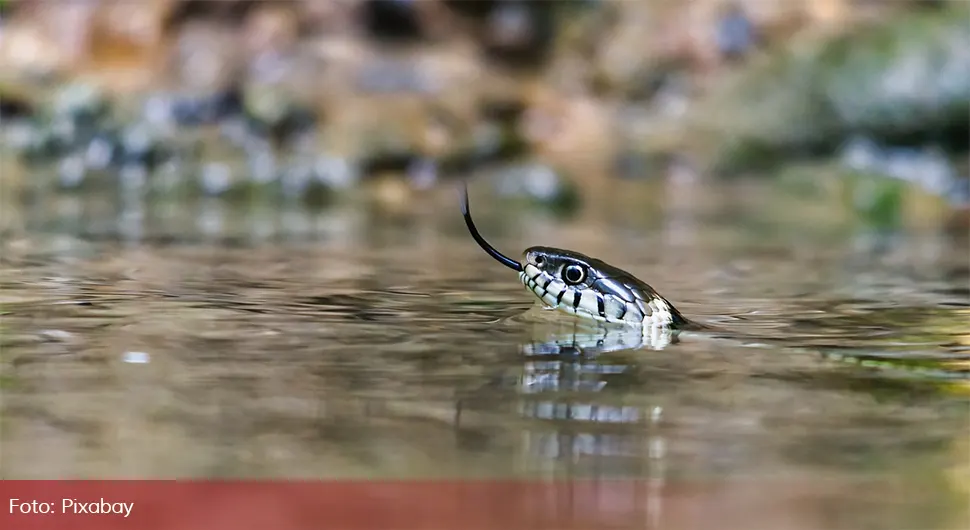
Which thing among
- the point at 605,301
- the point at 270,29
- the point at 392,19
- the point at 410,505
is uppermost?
the point at 392,19

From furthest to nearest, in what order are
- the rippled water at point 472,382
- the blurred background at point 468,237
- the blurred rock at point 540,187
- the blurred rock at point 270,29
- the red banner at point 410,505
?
the blurred rock at point 270,29, the blurred rock at point 540,187, the blurred background at point 468,237, the rippled water at point 472,382, the red banner at point 410,505

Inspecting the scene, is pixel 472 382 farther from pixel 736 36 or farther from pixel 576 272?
pixel 736 36

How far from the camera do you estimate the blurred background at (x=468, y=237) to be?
1.64 meters

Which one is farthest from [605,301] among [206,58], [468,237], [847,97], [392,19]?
[392,19]

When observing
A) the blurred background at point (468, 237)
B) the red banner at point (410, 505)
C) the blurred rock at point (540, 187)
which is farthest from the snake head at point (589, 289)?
the blurred rock at point (540, 187)

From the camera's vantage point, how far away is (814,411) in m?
1.88

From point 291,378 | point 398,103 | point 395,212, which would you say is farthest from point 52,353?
point 398,103

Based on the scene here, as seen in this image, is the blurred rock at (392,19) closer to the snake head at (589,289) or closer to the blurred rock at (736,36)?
the blurred rock at (736,36)

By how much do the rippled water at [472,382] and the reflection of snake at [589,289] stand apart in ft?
0.22

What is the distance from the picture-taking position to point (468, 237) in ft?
19.5

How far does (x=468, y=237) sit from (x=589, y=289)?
9.76 feet

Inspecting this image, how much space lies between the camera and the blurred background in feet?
5.40

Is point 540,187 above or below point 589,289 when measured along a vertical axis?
above

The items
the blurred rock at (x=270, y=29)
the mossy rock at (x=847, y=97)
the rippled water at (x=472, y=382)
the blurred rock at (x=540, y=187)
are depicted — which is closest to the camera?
the rippled water at (x=472, y=382)
